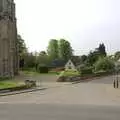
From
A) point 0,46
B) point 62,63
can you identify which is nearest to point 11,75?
point 0,46

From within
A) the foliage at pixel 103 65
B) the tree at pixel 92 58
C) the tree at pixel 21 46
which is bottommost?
the foliage at pixel 103 65

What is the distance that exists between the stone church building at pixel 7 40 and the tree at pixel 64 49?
74.0 meters

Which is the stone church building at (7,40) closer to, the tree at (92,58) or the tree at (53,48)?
the tree at (92,58)

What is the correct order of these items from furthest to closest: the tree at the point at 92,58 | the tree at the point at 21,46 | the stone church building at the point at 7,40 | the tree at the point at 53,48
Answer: the tree at the point at 53,48, the tree at the point at 92,58, the tree at the point at 21,46, the stone church building at the point at 7,40

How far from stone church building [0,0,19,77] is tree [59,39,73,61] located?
7402cm

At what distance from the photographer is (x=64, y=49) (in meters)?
150

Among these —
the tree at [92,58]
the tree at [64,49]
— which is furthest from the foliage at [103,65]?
the tree at [64,49]

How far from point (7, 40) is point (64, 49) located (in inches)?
3171

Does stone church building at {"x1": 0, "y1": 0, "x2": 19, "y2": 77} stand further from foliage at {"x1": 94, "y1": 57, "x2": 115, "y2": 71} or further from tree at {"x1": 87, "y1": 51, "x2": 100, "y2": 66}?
tree at {"x1": 87, "y1": 51, "x2": 100, "y2": 66}

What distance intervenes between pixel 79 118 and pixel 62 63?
116m

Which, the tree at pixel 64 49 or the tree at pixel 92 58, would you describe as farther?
the tree at pixel 64 49

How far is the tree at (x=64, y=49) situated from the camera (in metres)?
150

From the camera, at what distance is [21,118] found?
1791 centimetres

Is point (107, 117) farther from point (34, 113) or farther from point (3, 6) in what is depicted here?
point (3, 6)
